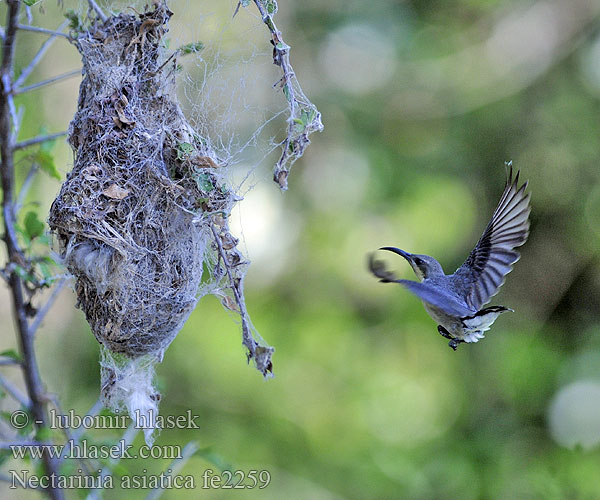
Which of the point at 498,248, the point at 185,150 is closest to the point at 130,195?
the point at 185,150

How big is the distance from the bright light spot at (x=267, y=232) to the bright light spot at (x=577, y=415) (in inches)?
90.2

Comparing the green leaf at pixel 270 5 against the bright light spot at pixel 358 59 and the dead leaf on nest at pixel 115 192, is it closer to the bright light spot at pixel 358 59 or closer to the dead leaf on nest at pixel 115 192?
the dead leaf on nest at pixel 115 192

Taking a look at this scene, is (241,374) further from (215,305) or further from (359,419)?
(359,419)

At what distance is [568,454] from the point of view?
4879 millimetres

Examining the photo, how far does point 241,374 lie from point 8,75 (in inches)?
136

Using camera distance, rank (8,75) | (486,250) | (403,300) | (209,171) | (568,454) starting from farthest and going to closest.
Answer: (403,300) → (568,454) → (486,250) → (8,75) → (209,171)

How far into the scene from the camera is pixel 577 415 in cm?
496

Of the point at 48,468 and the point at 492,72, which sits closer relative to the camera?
the point at 48,468

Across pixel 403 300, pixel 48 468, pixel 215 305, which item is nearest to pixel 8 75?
pixel 48 468

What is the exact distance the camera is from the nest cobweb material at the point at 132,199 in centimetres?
181

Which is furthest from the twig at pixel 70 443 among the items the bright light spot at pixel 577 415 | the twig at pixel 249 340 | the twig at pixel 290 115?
the bright light spot at pixel 577 415

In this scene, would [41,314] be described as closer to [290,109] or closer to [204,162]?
[204,162]

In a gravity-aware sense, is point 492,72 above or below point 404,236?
above

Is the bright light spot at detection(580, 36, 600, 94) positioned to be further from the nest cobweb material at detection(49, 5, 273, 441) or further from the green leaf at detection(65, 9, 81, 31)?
the green leaf at detection(65, 9, 81, 31)
